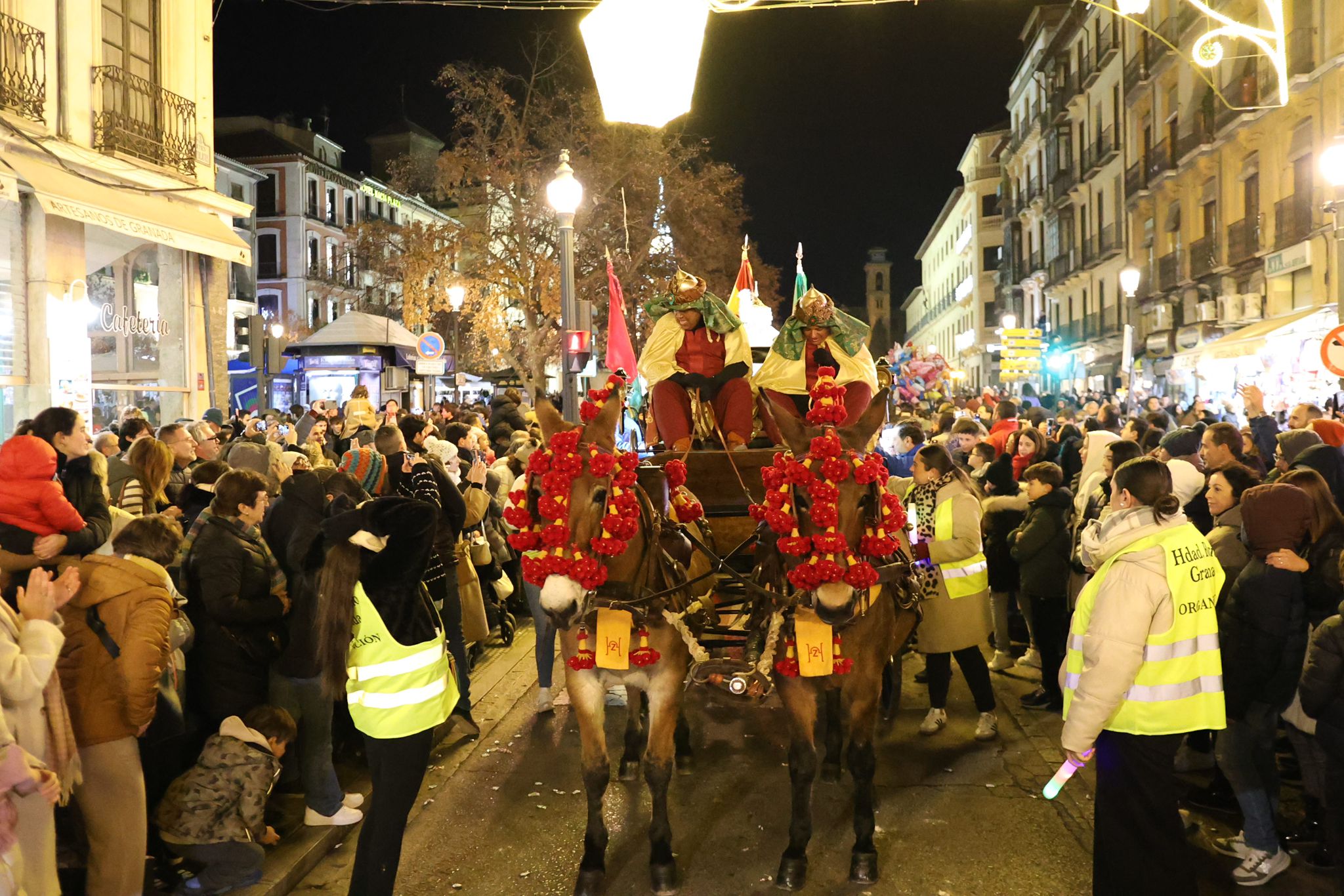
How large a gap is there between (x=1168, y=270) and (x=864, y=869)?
32.1 m

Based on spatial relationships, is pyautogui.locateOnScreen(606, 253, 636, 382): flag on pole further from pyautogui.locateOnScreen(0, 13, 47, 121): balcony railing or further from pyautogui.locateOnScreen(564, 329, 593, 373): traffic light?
pyautogui.locateOnScreen(0, 13, 47, 121): balcony railing

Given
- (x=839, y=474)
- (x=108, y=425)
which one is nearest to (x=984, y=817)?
(x=839, y=474)

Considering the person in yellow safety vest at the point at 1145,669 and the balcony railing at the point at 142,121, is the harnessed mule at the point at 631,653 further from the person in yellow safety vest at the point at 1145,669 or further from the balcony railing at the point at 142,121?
the balcony railing at the point at 142,121

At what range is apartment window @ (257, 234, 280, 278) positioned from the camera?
53281mm

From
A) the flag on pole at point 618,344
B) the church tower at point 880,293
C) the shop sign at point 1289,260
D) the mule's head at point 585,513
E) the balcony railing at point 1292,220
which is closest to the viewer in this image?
the mule's head at point 585,513

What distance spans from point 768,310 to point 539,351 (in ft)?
50.6

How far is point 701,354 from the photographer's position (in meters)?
7.62

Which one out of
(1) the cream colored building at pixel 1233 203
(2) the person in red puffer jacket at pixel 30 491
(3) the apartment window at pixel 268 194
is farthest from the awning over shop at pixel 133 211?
(3) the apartment window at pixel 268 194

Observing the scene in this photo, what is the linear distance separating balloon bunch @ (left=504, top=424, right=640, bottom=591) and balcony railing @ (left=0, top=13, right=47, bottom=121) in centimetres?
969

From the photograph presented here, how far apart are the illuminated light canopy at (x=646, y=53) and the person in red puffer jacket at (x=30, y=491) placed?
118 inches

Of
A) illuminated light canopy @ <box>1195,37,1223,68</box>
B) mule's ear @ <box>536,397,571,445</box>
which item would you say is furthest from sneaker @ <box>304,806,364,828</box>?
illuminated light canopy @ <box>1195,37,1223,68</box>

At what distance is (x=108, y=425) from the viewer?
47.3 feet

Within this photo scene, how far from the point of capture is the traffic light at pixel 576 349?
1301cm

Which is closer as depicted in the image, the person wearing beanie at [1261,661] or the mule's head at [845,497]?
the mule's head at [845,497]
